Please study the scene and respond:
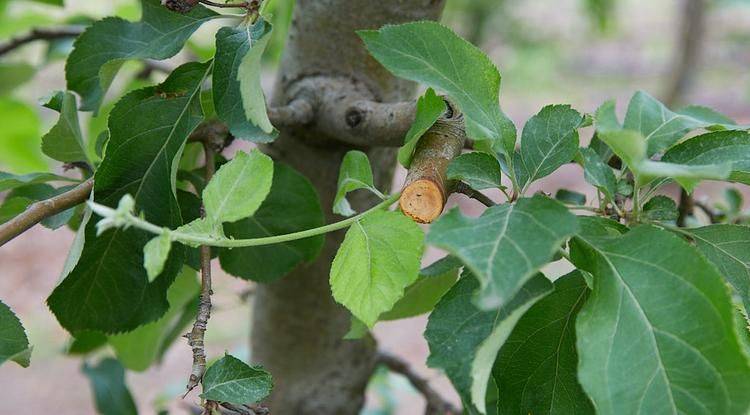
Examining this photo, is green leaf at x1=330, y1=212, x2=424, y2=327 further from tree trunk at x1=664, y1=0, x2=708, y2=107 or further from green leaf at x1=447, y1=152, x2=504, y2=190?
tree trunk at x1=664, y1=0, x2=708, y2=107

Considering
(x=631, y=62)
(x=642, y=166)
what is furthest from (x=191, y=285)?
(x=631, y=62)

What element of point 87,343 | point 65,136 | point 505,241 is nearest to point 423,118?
point 505,241

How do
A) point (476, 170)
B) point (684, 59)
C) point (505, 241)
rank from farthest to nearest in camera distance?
1. point (684, 59)
2. point (476, 170)
3. point (505, 241)

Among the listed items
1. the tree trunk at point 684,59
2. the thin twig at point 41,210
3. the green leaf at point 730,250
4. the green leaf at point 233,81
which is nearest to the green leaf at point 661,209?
the green leaf at point 730,250

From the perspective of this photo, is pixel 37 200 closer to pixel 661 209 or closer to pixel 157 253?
pixel 157 253

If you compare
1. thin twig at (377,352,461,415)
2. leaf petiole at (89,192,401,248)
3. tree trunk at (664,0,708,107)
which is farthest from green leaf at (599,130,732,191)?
tree trunk at (664,0,708,107)

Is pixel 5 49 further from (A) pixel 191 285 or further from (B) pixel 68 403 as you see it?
(B) pixel 68 403

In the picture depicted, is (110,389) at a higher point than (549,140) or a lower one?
lower
